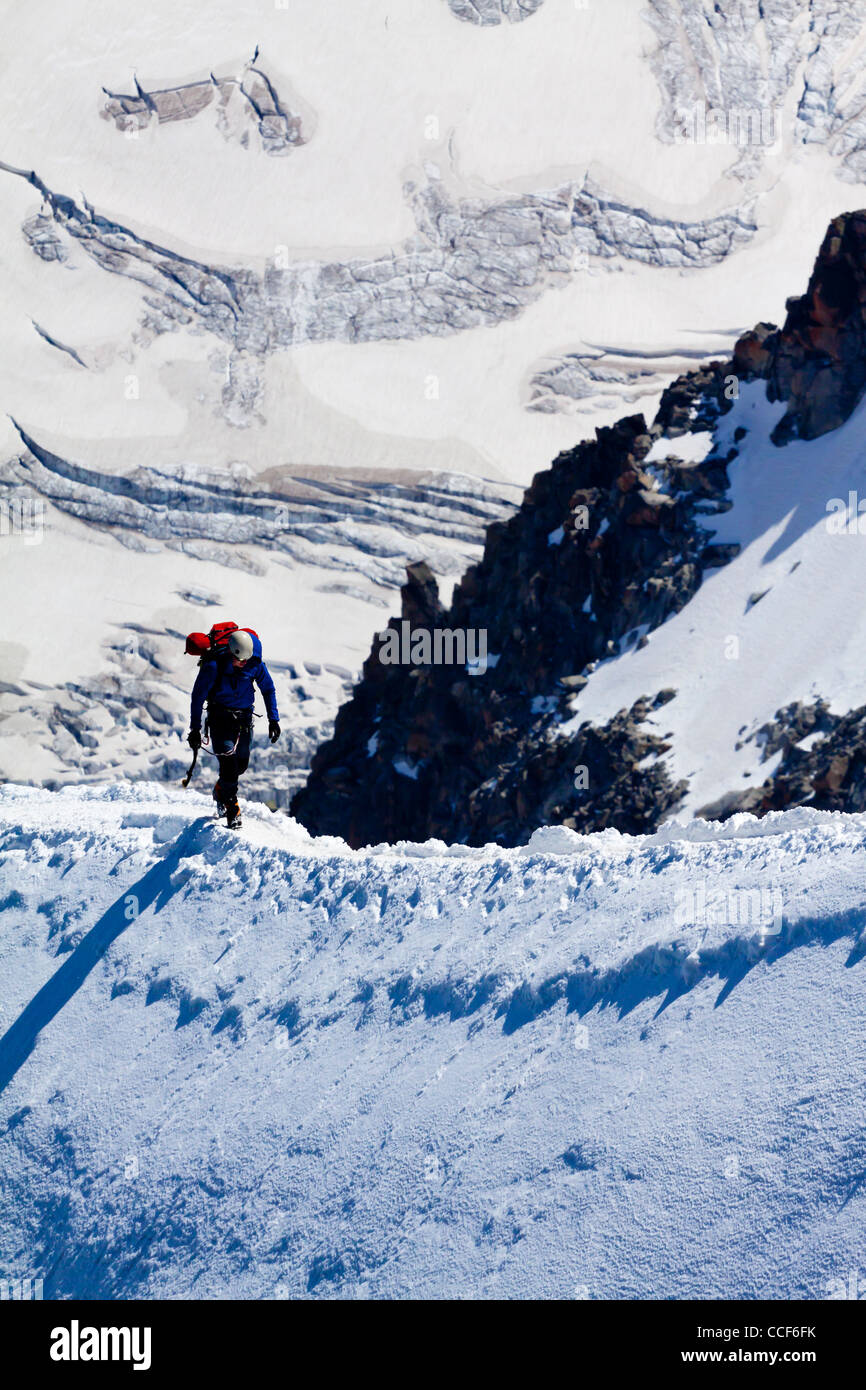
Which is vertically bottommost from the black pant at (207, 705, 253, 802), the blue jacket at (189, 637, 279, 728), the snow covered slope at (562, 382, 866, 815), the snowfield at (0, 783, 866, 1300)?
the snowfield at (0, 783, 866, 1300)

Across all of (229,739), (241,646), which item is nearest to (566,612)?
(229,739)

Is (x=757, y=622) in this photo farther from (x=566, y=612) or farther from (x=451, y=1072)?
(x=451, y=1072)

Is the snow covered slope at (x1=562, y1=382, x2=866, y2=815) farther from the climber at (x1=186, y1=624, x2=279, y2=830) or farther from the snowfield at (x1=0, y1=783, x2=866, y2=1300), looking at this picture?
the snowfield at (x1=0, y1=783, x2=866, y2=1300)

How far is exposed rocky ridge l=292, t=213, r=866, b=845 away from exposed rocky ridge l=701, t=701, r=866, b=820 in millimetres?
4680

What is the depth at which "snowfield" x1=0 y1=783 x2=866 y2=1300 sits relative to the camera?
843cm

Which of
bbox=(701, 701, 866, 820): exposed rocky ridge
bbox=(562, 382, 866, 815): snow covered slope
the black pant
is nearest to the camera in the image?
the black pant

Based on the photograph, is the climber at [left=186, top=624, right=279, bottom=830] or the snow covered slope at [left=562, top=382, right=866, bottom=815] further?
the snow covered slope at [left=562, top=382, right=866, bottom=815]

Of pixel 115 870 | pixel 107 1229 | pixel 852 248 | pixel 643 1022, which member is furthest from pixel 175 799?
pixel 852 248

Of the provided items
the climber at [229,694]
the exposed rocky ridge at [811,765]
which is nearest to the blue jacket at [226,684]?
the climber at [229,694]

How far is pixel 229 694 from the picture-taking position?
14289 millimetres

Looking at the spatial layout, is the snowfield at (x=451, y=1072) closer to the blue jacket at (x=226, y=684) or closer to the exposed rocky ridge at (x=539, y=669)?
the blue jacket at (x=226, y=684)

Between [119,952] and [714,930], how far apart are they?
567 cm

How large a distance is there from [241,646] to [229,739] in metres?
0.93
